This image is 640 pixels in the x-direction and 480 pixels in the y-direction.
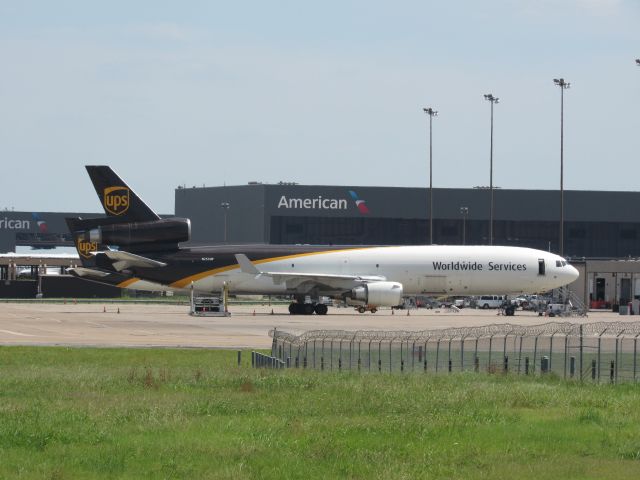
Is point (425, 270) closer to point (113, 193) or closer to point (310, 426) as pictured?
point (113, 193)

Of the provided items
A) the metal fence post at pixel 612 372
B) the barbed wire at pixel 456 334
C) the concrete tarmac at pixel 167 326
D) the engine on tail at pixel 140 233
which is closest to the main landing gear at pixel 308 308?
the concrete tarmac at pixel 167 326

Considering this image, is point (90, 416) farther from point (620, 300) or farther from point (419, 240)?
point (419, 240)

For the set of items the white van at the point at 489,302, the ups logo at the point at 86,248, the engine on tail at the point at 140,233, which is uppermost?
the engine on tail at the point at 140,233

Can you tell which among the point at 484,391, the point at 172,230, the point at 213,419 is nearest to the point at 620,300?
the point at 172,230

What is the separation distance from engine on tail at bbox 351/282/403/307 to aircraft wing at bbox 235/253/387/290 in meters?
2.07

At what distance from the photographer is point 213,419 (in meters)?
22.4

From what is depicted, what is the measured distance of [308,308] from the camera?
260 feet

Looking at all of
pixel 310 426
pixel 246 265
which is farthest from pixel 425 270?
pixel 310 426

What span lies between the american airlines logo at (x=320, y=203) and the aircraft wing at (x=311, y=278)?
79.1m

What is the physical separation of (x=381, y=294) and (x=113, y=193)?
63.4 ft

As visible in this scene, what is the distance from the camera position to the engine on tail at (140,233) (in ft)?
246

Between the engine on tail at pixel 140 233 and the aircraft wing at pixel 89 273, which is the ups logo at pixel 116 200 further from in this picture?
the aircraft wing at pixel 89 273

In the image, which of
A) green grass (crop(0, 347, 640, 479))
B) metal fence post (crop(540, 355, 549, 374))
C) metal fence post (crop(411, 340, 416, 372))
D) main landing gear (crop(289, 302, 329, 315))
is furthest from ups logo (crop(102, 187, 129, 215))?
metal fence post (crop(540, 355, 549, 374))

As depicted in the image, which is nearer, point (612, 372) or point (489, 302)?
point (612, 372)
